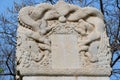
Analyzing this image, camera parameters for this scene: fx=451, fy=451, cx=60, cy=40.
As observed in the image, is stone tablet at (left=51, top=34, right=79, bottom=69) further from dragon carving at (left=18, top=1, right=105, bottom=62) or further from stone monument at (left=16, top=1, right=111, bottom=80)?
dragon carving at (left=18, top=1, right=105, bottom=62)

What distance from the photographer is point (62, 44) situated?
7.64 m

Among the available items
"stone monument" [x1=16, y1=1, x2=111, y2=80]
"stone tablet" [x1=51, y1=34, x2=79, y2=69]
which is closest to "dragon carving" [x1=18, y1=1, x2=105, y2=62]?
"stone monument" [x1=16, y1=1, x2=111, y2=80]

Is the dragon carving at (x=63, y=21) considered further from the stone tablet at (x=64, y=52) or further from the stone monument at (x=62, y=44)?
the stone tablet at (x=64, y=52)

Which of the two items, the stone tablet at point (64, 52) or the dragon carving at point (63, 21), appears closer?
the stone tablet at point (64, 52)

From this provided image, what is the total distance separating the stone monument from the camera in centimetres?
744

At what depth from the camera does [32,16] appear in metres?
7.82

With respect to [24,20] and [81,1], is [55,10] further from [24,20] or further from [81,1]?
[81,1]

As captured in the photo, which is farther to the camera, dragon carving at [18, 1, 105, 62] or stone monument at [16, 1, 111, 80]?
dragon carving at [18, 1, 105, 62]

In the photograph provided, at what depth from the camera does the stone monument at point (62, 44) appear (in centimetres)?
744

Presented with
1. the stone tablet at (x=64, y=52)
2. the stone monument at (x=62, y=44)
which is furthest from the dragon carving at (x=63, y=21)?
the stone tablet at (x=64, y=52)

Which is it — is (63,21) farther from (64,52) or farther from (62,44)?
(64,52)

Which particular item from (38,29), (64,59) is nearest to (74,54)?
(64,59)

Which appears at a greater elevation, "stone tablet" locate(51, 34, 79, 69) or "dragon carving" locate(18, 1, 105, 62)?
"dragon carving" locate(18, 1, 105, 62)

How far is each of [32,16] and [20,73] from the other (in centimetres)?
106
